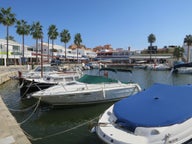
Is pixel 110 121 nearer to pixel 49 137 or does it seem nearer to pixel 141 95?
pixel 141 95

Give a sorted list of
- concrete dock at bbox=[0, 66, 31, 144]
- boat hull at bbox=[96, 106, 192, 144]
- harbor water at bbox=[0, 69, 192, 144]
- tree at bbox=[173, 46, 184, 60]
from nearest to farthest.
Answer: boat hull at bbox=[96, 106, 192, 144] < concrete dock at bbox=[0, 66, 31, 144] < harbor water at bbox=[0, 69, 192, 144] < tree at bbox=[173, 46, 184, 60]

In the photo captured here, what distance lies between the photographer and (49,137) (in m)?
10.7

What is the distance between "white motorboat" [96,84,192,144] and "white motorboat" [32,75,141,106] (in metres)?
7.30

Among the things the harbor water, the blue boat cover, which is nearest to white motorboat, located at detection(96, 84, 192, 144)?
the blue boat cover

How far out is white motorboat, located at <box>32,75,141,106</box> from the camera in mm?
15469

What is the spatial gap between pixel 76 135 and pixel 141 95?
13.0 feet

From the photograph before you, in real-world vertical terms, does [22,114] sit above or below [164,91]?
below

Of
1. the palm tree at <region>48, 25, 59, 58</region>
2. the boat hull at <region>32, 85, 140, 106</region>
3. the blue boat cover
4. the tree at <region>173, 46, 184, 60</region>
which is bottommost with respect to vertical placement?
the boat hull at <region>32, 85, 140, 106</region>

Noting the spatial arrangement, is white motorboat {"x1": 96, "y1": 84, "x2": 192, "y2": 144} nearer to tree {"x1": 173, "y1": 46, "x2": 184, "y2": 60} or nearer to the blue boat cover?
the blue boat cover

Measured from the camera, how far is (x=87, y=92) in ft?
53.0

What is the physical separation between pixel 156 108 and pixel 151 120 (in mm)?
873

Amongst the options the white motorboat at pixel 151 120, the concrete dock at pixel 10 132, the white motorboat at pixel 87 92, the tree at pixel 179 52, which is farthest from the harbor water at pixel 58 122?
the tree at pixel 179 52

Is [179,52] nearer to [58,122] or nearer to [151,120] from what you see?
[58,122]

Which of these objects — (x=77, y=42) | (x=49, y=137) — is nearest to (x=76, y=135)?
(x=49, y=137)
